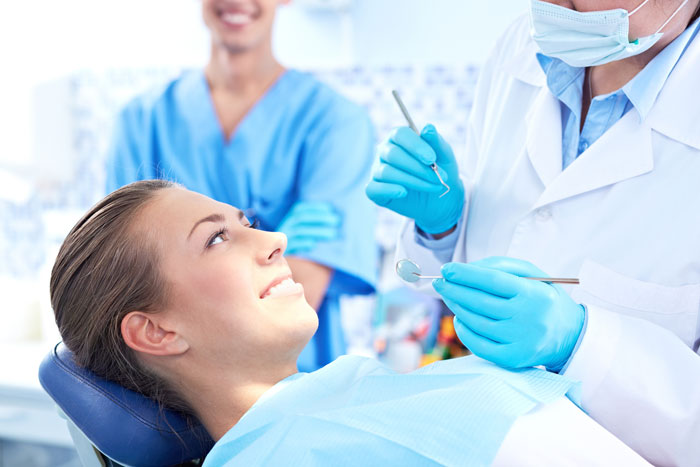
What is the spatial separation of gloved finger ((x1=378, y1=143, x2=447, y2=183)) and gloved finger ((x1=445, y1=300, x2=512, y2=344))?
37cm

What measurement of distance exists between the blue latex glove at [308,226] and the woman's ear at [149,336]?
2.14ft

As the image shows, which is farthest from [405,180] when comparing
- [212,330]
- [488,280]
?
[212,330]

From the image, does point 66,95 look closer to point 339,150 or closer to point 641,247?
point 339,150

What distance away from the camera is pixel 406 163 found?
4.33ft

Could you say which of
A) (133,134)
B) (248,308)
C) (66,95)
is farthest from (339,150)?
(66,95)

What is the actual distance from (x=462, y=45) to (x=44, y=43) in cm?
230

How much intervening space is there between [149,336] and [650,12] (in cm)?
103

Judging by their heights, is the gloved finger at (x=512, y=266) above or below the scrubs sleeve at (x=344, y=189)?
above

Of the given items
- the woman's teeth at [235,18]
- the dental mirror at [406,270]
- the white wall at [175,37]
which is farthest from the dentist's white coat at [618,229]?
the white wall at [175,37]

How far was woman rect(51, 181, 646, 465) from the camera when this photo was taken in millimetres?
1035

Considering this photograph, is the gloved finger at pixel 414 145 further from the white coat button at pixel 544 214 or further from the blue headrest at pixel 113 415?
the blue headrest at pixel 113 415

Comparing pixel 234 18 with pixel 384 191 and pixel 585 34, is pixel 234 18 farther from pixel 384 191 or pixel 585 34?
pixel 585 34

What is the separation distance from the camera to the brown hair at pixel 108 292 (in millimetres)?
1157

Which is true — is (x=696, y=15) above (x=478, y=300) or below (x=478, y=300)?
above
